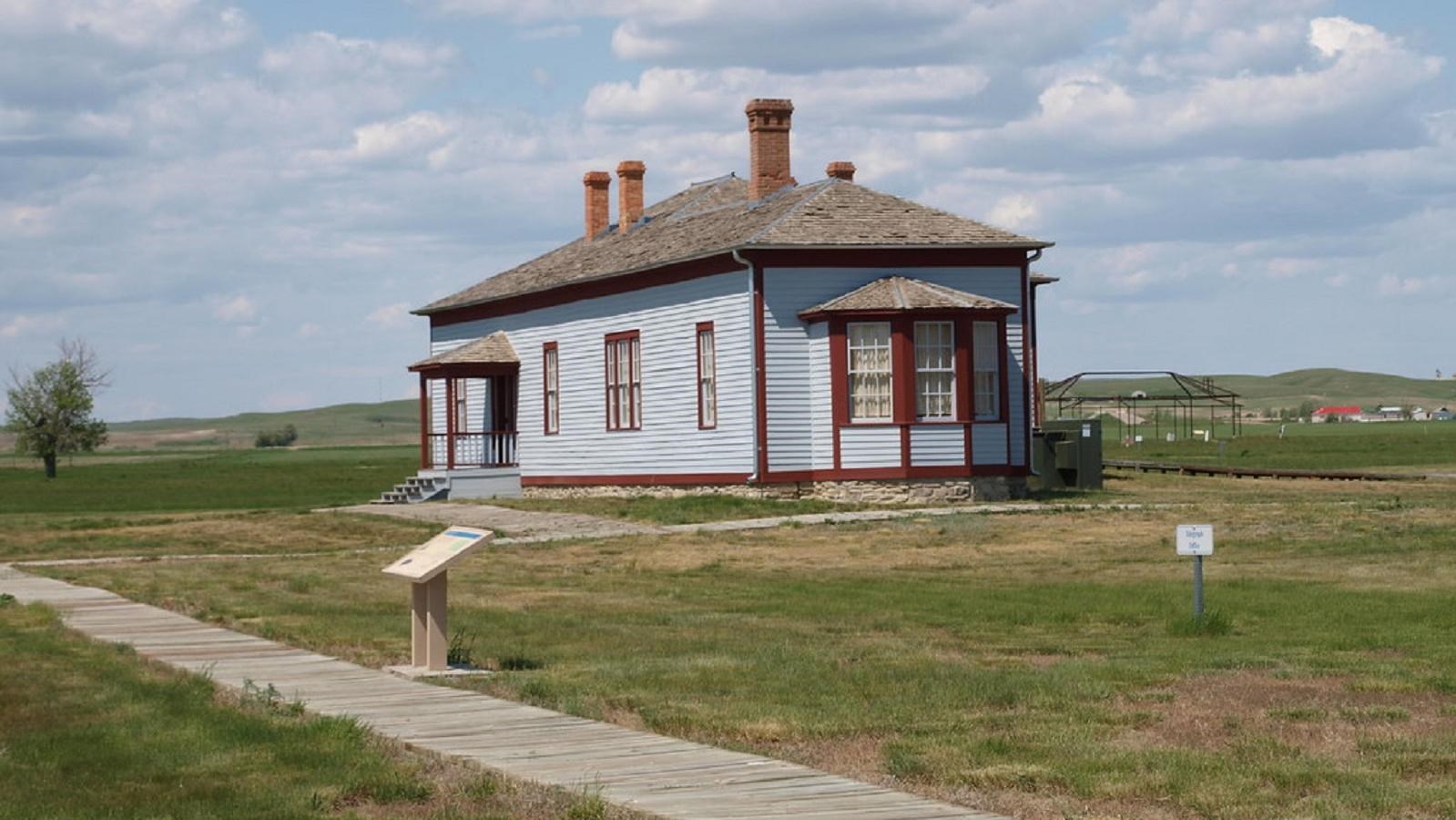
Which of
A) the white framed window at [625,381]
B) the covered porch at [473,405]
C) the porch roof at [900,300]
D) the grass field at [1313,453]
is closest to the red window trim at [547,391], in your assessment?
the covered porch at [473,405]

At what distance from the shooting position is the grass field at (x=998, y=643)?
10266mm

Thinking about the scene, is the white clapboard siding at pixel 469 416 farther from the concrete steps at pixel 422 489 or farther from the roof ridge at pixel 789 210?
the roof ridge at pixel 789 210

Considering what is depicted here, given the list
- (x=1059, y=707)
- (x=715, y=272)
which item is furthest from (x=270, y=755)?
(x=715, y=272)

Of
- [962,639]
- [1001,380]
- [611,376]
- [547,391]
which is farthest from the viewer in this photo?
[547,391]

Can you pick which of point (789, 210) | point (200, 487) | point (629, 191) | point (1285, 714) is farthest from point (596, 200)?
point (1285, 714)

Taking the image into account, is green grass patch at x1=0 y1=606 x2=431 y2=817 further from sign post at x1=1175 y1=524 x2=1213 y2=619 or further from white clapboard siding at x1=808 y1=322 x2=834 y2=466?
white clapboard siding at x1=808 y1=322 x2=834 y2=466

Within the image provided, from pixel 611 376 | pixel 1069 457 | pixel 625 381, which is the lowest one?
pixel 1069 457

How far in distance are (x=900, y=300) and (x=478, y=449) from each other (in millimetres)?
15379

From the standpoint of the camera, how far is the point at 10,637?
56.7 feet

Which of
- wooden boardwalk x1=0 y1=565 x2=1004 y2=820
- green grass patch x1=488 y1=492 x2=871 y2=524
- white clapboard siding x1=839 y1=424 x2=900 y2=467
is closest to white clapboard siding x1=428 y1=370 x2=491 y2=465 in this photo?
green grass patch x1=488 y1=492 x2=871 y2=524

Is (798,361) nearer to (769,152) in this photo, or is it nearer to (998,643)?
(769,152)

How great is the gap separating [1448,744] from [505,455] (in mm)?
37500

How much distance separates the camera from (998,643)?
1650cm

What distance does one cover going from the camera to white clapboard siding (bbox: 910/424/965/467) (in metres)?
36.7
